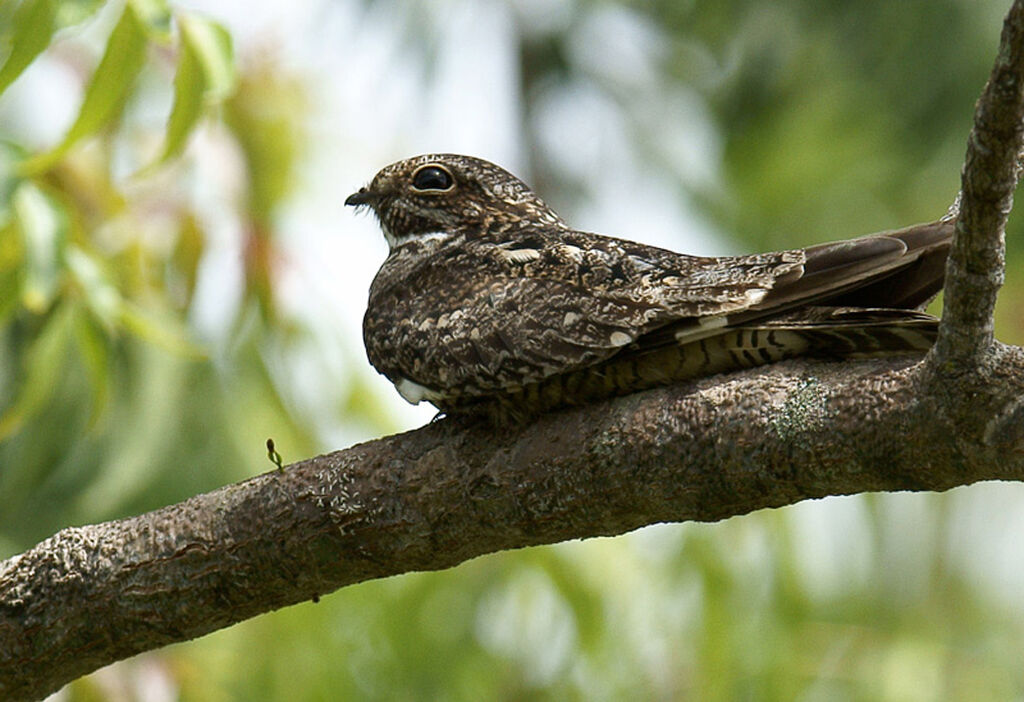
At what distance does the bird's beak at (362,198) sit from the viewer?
3643mm

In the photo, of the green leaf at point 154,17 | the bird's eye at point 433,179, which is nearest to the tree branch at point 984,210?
the green leaf at point 154,17

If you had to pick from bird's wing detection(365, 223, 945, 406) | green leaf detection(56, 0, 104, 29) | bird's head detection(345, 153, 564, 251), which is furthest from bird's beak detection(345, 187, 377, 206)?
green leaf detection(56, 0, 104, 29)

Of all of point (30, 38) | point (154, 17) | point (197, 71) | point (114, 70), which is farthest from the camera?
point (197, 71)

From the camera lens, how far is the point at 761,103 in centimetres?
983

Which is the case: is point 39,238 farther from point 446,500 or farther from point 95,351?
point 446,500

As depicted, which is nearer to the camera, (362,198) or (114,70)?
(114,70)

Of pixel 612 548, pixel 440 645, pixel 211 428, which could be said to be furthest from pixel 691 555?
pixel 211 428

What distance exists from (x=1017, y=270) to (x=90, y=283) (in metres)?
7.06

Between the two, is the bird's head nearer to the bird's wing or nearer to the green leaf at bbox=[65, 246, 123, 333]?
the bird's wing

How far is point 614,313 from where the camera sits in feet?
8.32

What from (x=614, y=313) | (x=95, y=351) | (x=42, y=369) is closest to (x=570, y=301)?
(x=614, y=313)

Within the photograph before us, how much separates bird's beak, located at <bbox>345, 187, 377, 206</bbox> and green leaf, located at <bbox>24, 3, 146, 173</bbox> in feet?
3.28

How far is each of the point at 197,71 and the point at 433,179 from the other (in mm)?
872

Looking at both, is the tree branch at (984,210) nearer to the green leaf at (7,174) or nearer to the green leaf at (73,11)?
the green leaf at (73,11)
